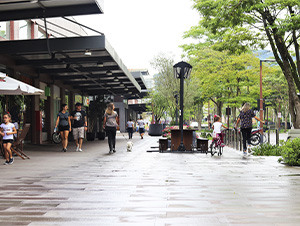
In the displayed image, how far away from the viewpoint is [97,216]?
4871 mm

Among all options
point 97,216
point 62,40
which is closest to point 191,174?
point 97,216

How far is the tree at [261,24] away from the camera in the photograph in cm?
1457

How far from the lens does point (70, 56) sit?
1898cm

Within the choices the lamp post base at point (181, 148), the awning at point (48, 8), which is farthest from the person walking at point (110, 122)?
the awning at point (48, 8)

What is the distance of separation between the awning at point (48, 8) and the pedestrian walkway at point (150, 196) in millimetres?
6061

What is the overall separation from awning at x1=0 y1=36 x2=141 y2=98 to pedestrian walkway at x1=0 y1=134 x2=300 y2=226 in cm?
722

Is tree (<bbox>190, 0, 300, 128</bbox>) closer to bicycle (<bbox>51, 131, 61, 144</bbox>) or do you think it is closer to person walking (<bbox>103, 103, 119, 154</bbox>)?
person walking (<bbox>103, 103, 119, 154</bbox>)

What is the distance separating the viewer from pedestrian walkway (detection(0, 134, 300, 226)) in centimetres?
475

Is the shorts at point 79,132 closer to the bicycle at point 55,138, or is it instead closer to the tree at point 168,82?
the bicycle at point 55,138

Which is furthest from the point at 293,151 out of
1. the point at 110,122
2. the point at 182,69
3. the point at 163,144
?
the point at 182,69

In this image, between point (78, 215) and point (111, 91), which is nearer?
point (78, 215)

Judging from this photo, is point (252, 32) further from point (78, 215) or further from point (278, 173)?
point (78, 215)

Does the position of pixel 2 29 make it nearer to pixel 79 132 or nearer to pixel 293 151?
pixel 79 132

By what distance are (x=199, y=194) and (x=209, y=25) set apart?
1085 centimetres
